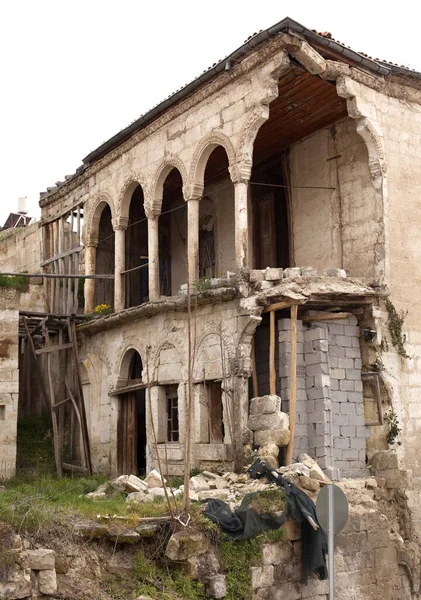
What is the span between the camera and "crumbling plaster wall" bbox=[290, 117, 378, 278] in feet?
50.0

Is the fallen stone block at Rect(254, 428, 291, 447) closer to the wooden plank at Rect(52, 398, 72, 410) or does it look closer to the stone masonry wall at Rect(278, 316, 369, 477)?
the stone masonry wall at Rect(278, 316, 369, 477)

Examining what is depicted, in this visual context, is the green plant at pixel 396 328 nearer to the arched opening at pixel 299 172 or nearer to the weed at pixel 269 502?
the arched opening at pixel 299 172

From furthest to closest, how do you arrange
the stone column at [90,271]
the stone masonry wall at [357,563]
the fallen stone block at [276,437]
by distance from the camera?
the stone column at [90,271] → the fallen stone block at [276,437] → the stone masonry wall at [357,563]

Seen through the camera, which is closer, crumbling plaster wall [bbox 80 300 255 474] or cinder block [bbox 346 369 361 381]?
crumbling plaster wall [bbox 80 300 255 474]

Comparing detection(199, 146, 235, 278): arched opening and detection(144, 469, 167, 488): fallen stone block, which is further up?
detection(199, 146, 235, 278): arched opening

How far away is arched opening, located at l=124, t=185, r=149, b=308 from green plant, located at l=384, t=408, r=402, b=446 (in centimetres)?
812

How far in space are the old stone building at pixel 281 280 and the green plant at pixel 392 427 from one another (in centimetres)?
11

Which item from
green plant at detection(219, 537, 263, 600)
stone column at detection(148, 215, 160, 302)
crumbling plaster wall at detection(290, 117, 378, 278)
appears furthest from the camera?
stone column at detection(148, 215, 160, 302)

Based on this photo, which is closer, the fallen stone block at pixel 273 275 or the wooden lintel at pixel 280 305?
the wooden lintel at pixel 280 305

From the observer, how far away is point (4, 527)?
8.84 m

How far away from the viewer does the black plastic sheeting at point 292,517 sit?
10.6 meters

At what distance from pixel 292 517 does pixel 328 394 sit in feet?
10.7

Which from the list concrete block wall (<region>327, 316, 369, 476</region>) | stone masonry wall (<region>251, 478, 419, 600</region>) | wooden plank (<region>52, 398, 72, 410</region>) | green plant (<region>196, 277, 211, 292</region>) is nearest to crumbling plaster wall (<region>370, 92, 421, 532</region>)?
concrete block wall (<region>327, 316, 369, 476</region>)

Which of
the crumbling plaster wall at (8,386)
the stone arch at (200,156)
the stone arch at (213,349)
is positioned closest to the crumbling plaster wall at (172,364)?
the stone arch at (213,349)
